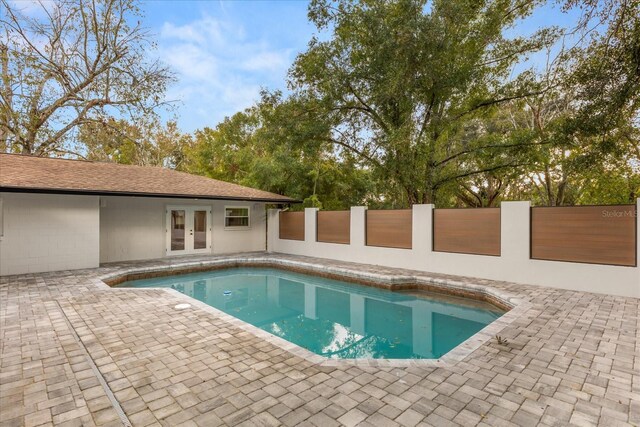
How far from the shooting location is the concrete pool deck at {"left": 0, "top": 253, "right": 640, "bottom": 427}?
8.87 ft

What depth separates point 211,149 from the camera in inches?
920

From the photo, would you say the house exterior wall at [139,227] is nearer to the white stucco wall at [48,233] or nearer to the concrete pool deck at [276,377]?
the white stucco wall at [48,233]

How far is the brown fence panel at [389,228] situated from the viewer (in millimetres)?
10141

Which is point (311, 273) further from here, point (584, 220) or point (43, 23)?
point (43, 23)

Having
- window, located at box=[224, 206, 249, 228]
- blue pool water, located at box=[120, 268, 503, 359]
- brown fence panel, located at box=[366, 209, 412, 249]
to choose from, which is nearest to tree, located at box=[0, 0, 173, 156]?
window, located at box=[224, 206, 249, 228]

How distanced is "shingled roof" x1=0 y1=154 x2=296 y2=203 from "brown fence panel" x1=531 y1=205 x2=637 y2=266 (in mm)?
9347

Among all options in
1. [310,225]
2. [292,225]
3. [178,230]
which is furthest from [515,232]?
[178,230]

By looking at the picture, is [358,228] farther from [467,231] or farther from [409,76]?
[409,76]

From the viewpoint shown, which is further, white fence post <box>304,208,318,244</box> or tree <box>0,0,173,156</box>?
tree <box>0,0,173,156</box>

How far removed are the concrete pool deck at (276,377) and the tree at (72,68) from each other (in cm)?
1260

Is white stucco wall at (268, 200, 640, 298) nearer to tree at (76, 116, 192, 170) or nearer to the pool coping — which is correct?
the pool coping

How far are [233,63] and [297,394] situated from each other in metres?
16.0

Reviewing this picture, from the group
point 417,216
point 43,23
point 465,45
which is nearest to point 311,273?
point 417,216

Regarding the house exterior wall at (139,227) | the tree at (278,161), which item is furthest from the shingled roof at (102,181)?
the tree at (278,161)
